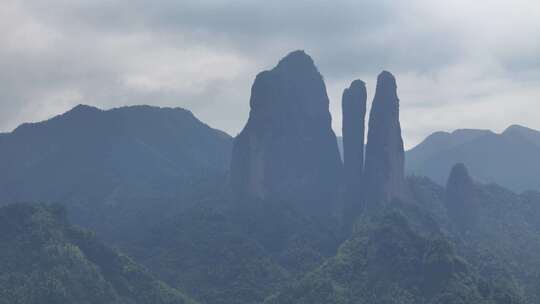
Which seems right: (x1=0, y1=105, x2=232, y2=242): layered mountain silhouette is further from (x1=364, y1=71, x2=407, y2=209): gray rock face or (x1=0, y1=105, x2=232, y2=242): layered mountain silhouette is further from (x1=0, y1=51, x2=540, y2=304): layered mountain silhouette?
(x1=364, y1=71, x2=407, y2=209): gray rock face

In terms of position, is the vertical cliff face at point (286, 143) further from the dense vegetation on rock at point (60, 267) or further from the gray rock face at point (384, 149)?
the dense vegetation on rock at point (60, 267)

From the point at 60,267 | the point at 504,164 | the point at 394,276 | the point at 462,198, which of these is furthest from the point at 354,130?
the point at 504,164

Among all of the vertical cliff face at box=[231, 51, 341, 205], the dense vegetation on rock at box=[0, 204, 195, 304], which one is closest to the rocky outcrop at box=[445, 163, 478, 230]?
the vertical cliff face at box=[231, 51, 341, 205]

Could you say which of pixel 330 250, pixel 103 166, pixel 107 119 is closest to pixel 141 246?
pixel 330 250

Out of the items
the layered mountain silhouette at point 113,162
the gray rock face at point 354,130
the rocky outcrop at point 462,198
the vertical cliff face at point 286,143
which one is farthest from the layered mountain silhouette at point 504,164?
the gray rock face at point 354,130

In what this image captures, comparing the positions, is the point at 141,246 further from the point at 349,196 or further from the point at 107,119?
the point at 107,119

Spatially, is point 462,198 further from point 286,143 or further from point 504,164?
point 504,164
